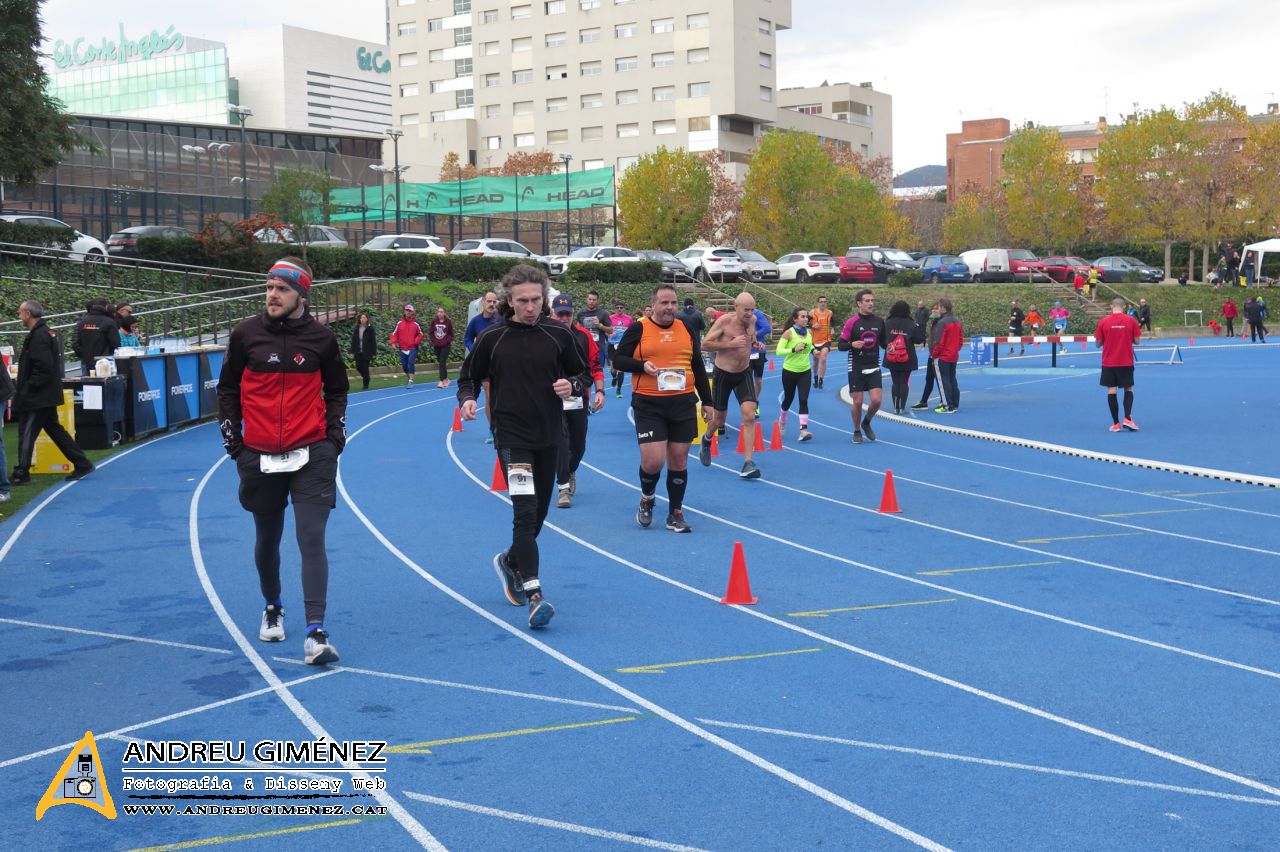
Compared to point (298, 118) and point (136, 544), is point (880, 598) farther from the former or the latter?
point (298, 118)

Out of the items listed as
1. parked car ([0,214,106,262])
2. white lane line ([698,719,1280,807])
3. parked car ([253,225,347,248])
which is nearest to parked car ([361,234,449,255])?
parked car ([253,225,347,248])

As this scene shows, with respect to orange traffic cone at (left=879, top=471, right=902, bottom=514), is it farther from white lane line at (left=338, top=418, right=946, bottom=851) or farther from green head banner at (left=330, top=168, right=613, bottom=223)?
green head banner at (left=330, top=168, right=613, bottom=223)

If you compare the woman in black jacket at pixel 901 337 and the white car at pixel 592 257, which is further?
the white car at pixel 592 257

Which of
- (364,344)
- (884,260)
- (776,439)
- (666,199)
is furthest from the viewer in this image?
(666,199)

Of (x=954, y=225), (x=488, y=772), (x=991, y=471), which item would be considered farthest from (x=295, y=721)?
(x=954, y=225)

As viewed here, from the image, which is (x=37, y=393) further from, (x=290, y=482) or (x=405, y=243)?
(x=405, y=243)

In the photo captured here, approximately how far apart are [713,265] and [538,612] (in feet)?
149

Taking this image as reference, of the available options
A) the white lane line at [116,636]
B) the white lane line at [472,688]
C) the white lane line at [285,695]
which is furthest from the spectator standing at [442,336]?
the white lane line at [472,688]

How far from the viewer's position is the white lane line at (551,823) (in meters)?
4.59

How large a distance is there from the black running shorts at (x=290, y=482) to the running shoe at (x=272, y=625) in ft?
2.45

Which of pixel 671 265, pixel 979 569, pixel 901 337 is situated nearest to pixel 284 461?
pixel 979 569

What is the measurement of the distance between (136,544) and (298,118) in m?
163

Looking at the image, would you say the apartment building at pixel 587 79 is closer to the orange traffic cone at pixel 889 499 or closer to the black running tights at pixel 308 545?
the orange traffic cone at pixel 889 499

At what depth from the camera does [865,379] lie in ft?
58.5
